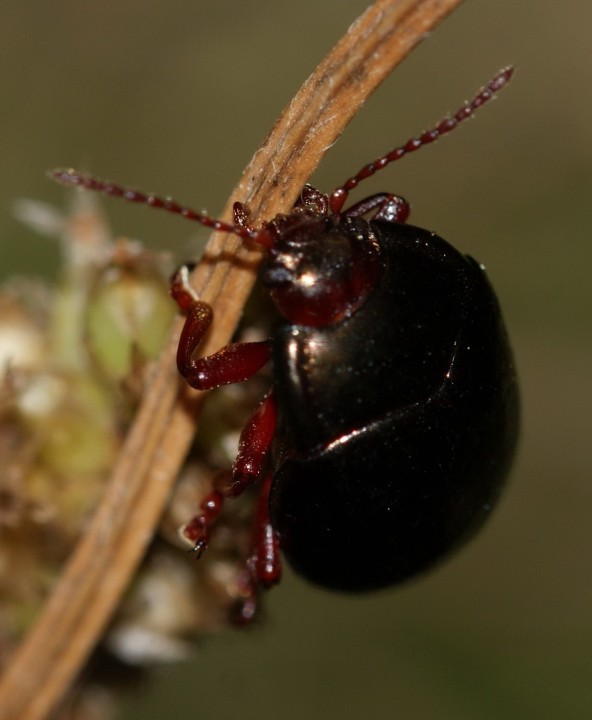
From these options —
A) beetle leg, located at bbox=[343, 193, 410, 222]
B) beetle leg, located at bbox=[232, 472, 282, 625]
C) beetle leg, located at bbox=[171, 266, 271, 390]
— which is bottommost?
beetle leg, located at bbox=[232, 472, 282, 625]

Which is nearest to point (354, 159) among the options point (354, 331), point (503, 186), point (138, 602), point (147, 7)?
point (503, 186)

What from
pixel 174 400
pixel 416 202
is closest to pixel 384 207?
pixel 174 400

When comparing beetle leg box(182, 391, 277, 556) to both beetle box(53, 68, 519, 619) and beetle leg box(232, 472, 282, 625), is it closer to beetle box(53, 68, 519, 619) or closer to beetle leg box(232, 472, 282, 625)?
beetle box(53, 68, 519, 619)

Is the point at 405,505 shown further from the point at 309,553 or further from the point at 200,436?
the point at 200,436

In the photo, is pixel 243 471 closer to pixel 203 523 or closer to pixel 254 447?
pixel 254 447

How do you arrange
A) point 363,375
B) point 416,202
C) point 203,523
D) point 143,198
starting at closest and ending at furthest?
point 143,198
point 363,375
point 203,523
point 416,202

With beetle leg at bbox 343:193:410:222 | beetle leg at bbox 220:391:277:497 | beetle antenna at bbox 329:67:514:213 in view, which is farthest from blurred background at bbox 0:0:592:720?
beetle leg at bbox 220:391:277:497
